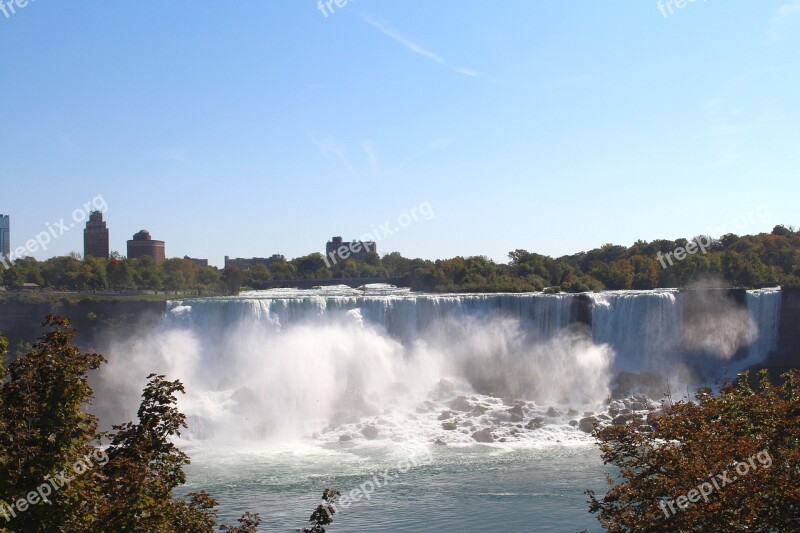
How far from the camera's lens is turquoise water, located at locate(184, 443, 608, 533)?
1555 cm

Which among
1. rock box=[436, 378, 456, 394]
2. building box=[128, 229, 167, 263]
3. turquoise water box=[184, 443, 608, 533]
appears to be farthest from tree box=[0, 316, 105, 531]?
building box=[128, 229, 167, 263]

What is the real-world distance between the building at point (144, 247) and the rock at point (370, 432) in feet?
229

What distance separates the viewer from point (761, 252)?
5122cm

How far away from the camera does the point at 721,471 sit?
7.96 meters

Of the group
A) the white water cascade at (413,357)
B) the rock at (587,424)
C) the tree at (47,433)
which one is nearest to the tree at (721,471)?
the tree at (47,433)

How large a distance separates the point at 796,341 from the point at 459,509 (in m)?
21.8

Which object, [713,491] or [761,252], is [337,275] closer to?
[761,252]

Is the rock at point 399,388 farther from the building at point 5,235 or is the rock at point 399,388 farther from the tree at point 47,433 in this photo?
the building at point 5,235

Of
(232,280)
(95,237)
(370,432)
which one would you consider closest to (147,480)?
(370,432)

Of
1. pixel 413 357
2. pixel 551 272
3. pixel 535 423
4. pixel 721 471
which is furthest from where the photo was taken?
pixel 551 272

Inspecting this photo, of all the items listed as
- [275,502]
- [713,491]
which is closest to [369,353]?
[275,502]

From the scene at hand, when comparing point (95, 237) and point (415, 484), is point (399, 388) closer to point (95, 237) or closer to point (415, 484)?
point (415, 484)

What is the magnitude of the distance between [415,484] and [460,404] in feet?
28.5

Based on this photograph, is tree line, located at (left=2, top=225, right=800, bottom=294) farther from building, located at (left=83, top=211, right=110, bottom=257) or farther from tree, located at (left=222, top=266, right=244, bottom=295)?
building, located at (left=83, top=211, right=110, bottom=257)
